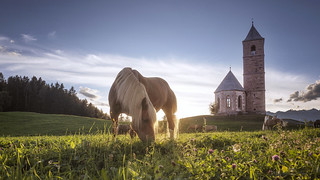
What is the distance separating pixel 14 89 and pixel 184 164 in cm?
8542

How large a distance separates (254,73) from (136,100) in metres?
48.4

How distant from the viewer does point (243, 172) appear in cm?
225

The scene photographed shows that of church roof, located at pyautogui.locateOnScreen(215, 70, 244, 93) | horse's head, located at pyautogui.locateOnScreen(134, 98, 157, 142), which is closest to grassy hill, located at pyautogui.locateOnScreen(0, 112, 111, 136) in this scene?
horse's head, located at pyautogui.locateOnScreen(134, 98, 157, 142)

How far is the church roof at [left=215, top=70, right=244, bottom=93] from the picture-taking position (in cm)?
4479

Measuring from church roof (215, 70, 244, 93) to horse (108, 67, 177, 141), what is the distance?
134 feet

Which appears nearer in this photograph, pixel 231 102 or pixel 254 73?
pixel 231 102

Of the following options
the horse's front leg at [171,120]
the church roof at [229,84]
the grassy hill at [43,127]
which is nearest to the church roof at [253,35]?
the church roof at [229,84]

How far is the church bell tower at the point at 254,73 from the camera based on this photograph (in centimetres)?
4575

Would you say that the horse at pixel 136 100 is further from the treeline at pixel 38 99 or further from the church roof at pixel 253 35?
the treeline at pixel 38 99

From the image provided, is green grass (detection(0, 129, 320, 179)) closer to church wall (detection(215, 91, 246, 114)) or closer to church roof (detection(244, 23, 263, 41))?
church wall (detection(215, 91, 246, 114))

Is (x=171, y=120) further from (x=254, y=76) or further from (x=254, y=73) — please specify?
(x=254, y=73)

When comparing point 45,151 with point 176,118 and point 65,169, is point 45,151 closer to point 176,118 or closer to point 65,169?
point 65,169

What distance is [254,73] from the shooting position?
4700 centimetres

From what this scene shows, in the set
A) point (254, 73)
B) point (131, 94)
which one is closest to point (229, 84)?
point (254, 73)
